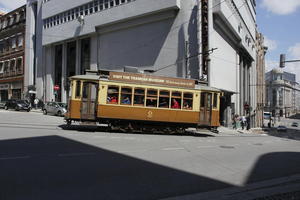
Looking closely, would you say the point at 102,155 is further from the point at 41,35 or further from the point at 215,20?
the point at 41,35

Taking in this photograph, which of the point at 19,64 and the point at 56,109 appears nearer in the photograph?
the point at 56,109

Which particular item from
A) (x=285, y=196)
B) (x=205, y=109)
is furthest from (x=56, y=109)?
(x=285, y=196)

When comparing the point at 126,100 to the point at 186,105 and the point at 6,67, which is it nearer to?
the point at 186,105

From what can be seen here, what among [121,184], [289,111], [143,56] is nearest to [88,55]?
[143,56]

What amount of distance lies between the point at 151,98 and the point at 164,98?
0.79m

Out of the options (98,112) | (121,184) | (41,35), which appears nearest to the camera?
(121,184)

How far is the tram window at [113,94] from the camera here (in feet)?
50.6

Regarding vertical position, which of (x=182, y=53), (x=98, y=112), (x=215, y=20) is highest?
(x=215, y=20)

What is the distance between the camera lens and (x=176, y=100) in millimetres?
16547

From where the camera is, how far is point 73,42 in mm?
40812

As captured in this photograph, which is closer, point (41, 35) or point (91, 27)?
point (91, 27)

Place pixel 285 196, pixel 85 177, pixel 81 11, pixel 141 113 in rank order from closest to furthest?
pixel 285 196, pixel 85 177, pixel 141 113, pixel 81 11

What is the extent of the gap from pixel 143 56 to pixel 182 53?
4.98 metres

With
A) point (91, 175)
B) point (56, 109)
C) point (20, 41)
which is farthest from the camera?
point (20, 41)
